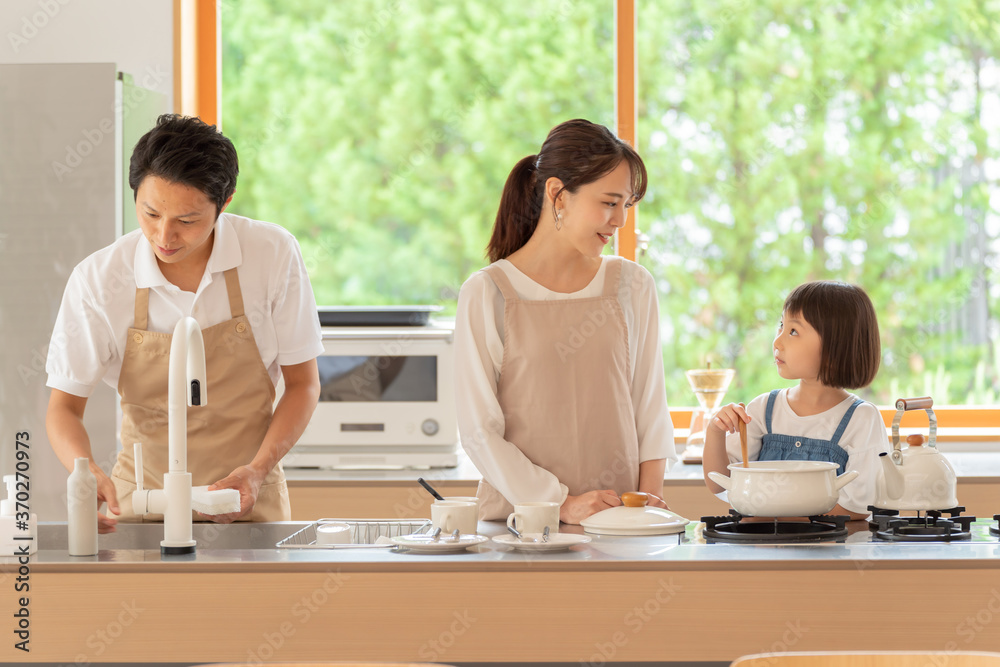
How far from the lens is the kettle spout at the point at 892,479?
1.52 m

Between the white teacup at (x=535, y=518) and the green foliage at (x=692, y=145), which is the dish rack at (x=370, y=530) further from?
the green foliage at (x=692, y=145)

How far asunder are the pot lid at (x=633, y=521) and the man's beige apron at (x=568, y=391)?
0.25m

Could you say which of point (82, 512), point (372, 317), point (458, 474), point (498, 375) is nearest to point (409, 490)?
point (458, 474)

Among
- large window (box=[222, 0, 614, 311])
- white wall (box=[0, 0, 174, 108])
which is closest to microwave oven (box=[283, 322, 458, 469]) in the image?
large window (box=[222, 0, 614, 311])

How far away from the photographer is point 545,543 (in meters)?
1.34

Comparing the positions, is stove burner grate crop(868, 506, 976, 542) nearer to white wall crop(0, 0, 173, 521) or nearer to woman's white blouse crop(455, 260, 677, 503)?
woman's white blouse crop(455, 260, 677, 503)

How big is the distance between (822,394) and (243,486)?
106cm

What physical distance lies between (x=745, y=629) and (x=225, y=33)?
2.86 m

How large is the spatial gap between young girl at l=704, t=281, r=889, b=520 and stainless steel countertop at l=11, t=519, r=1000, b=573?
0.47 metres

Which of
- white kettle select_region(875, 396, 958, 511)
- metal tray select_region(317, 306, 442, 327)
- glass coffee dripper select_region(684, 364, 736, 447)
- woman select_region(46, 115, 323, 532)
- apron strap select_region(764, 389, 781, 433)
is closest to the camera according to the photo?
white kettle select_region(875, 396, 958, 511)

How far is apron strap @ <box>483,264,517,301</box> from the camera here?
5.82 feet

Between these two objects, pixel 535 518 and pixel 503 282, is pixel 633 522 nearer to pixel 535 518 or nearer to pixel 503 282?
pixel 535 518

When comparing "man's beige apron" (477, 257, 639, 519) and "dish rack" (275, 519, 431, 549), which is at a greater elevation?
"man's beige apron" (477, 257, 639, 519)

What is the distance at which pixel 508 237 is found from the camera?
1.88 m
